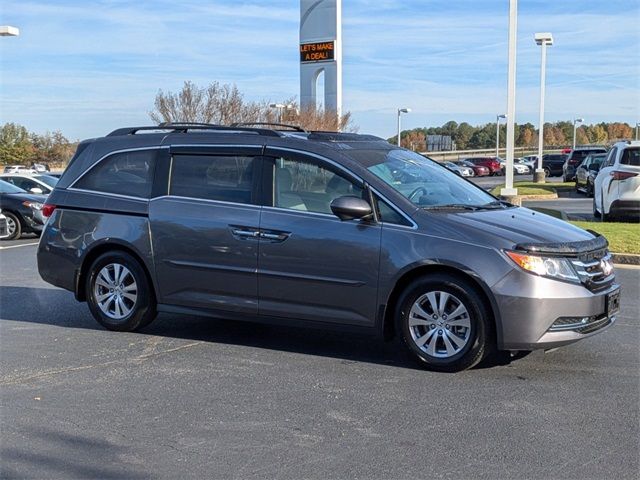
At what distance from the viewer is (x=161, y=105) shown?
31047mm

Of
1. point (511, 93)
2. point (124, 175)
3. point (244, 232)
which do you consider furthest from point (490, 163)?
point (244, 232)

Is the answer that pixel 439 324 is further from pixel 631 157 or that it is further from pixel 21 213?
pixel 21 213

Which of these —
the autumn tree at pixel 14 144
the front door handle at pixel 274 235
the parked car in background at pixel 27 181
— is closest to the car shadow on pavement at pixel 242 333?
the front door handle at pixel 274 235

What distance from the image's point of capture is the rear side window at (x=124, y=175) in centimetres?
698

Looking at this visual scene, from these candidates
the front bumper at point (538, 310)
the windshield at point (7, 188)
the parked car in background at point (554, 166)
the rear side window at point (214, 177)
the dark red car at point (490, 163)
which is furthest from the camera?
the dark red car at point (490, 163)

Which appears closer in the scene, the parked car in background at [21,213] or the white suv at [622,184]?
the white suv at [622,184]

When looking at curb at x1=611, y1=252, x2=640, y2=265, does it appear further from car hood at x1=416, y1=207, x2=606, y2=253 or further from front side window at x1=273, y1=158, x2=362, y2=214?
front side window at x1=273, y1=158, x2=362, y2=214

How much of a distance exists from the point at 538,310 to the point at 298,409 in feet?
5.86

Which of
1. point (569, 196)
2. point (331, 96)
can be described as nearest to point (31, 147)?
point (331, 96)

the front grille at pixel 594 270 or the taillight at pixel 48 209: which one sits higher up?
the taillight at pixel 48 209

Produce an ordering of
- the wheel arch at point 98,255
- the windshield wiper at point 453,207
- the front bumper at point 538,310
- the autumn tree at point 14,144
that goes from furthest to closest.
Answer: the autumn tree at point 14,144, the wheel arch at point 98,255, the windshield wiper at point 453,207, the front bumper at point 538,310

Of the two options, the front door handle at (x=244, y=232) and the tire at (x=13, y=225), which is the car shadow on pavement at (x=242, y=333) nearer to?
the front door handle at (x=244, y=232)

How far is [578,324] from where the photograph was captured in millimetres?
5535

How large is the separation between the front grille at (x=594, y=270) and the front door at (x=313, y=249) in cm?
143
